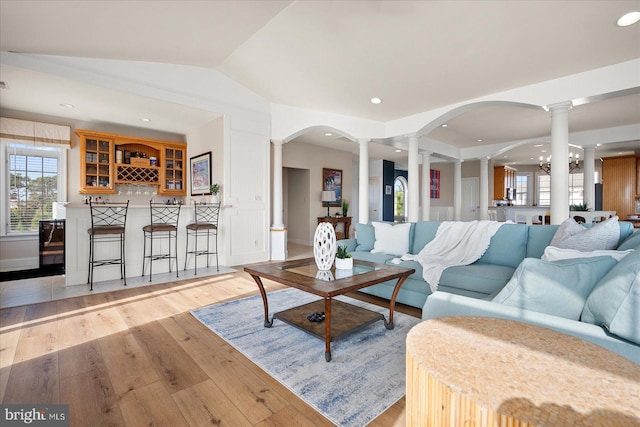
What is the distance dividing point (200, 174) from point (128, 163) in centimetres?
152

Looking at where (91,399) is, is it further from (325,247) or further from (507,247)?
(507,247)

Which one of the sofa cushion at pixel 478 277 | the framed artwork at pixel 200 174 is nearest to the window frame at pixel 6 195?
the framed artwork at pixel 200 174

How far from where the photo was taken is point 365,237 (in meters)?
4.07

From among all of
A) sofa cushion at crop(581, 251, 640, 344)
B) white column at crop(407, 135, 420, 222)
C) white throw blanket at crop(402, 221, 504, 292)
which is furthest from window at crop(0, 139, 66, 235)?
sofa cushion at crop(581, 251, 640, 344)

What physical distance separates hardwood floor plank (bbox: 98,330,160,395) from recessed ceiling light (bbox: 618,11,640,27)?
4.84 metres

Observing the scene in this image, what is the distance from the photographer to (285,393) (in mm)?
1711

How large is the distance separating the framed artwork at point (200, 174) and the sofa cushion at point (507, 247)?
4551 mm

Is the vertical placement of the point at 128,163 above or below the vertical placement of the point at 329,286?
above

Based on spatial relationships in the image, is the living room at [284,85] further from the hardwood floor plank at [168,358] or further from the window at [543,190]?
the window at [543,190]

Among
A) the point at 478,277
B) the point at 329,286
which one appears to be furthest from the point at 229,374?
the point at 478,277

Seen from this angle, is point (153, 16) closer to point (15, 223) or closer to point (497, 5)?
point (497, 5)

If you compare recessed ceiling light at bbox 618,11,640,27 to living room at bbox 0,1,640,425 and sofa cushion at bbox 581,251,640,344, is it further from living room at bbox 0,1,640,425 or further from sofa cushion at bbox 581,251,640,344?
sofa cushion at bbox 581,251,640,344

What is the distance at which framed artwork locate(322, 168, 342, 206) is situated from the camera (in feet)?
28.0

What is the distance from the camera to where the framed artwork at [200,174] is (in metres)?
5.66
